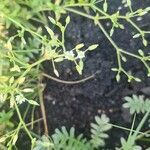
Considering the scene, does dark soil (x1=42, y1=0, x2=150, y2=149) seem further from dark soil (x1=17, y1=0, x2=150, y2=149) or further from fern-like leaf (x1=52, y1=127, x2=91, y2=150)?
fern-like leaf (x1=52, y1=127, x2=91, y2=150)

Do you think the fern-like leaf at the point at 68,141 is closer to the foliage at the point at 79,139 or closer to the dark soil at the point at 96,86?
the foliage at the point at 79,139

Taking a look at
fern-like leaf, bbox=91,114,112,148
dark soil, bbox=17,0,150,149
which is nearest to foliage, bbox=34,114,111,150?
fern-like leaf, bbox=91,114,112,148

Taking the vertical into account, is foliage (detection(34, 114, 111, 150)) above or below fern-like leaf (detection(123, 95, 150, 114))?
below

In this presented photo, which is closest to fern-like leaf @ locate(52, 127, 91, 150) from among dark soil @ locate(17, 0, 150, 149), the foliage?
the foliage

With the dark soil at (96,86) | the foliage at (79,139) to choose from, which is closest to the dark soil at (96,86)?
the dark soil at (96,86)

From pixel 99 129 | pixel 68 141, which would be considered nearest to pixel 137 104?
pixel 99 129

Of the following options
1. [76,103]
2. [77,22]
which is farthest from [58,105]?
[77,22]

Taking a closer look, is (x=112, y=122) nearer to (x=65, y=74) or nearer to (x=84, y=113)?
(x=84, y=113)

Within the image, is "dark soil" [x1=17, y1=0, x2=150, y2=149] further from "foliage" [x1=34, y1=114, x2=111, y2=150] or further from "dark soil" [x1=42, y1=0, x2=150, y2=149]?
"foliage" [x1=34, y1=114, x2=111, y2=150]

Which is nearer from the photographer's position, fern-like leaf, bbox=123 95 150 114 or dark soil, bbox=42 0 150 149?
fern-like leaf, bbox=123 95 150 114
